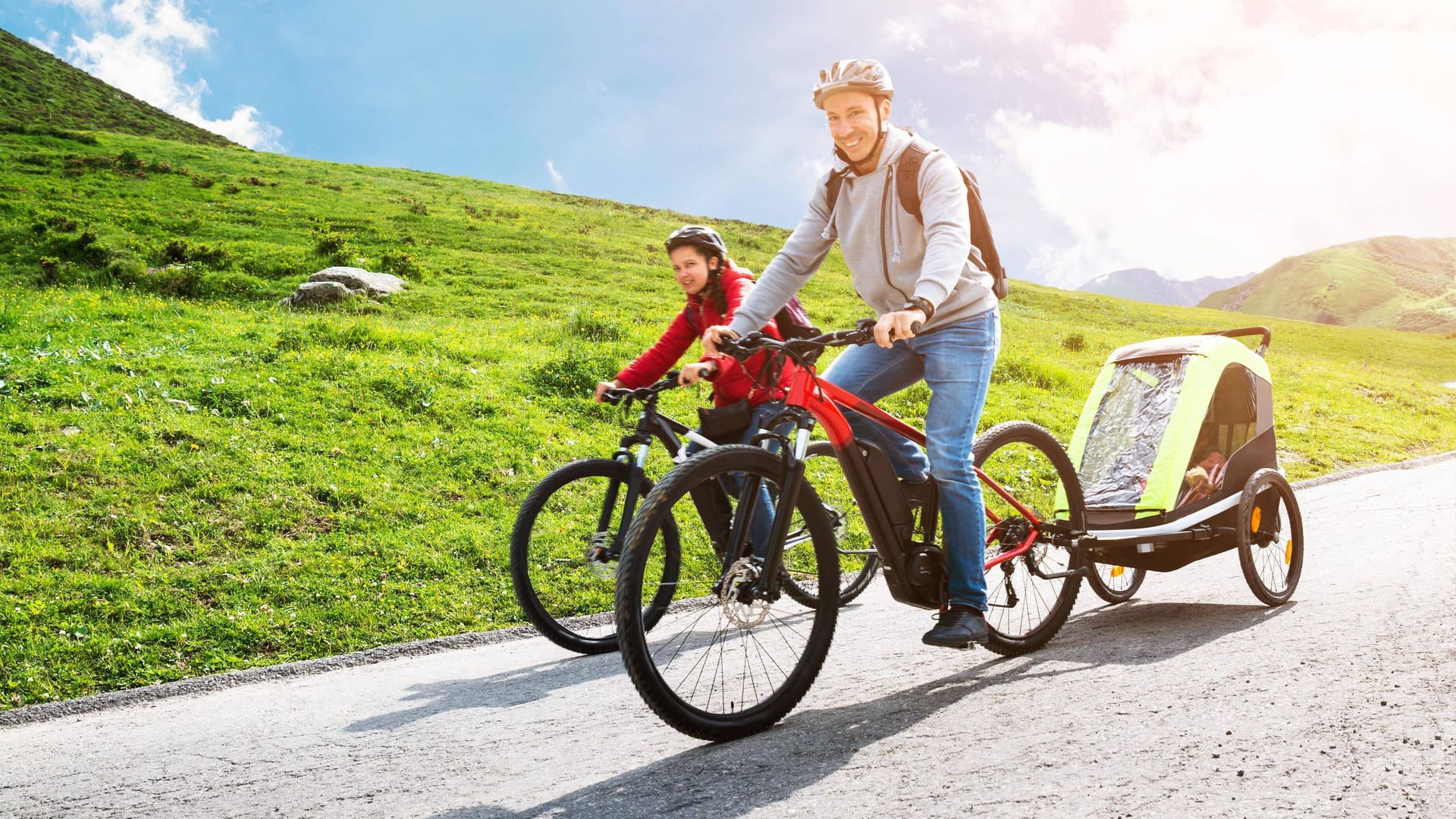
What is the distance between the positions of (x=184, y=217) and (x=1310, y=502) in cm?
3125

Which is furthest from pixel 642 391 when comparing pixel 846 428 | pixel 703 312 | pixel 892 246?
pixel 892 246

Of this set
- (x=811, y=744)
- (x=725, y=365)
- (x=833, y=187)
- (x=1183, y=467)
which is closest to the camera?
(x=811, y=744)

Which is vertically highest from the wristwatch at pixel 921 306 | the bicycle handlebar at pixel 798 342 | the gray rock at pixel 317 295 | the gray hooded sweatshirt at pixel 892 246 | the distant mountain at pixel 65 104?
the distant mountain at pixel 65 104

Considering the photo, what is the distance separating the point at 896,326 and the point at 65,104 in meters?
67.5

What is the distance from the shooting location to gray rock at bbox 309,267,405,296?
2161cm

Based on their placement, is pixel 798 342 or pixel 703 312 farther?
pixel 703 312

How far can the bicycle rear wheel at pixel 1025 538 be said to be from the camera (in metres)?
4.88

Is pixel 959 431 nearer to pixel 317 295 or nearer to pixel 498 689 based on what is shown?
pixel 498 689

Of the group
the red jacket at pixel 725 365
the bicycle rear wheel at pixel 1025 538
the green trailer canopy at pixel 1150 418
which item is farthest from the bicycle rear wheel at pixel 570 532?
the green trailer canopy at pixel 1150 418

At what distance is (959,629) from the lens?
3955 mm

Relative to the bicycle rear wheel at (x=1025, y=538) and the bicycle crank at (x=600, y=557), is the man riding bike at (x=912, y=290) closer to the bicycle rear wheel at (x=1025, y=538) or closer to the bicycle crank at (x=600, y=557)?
the bicycle rear wheel at (x=1025, y=538)

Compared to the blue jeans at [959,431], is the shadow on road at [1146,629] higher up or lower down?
lower down

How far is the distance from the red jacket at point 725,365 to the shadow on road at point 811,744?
1983 mm

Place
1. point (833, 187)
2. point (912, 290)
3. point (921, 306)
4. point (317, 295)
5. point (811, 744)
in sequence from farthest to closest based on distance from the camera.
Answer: point (317, 295)
point (833, 187)
point (912, 290)
point (921, 306)
point (811, 744)
